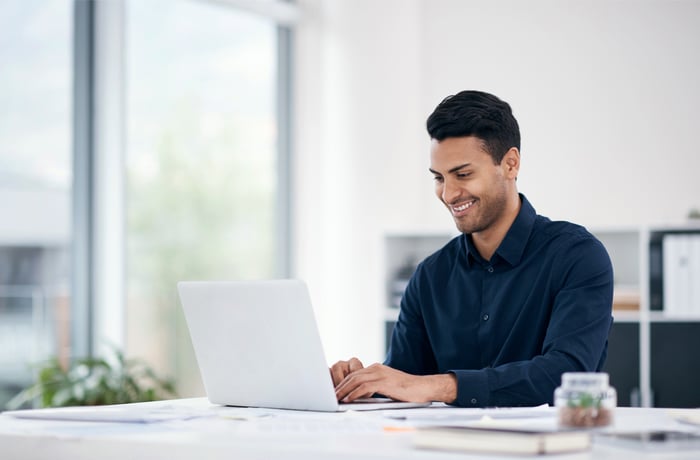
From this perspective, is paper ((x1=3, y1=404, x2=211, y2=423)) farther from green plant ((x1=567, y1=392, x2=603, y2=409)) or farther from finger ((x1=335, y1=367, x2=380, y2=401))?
green plant ((x1=567, y1=392, x2=603, y2=409))

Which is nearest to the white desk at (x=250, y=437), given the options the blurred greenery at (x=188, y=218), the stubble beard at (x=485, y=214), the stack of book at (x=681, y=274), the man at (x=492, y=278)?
the man at (x=492, y=278)

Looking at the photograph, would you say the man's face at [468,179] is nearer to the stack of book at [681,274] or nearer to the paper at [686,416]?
the paper at [686,416]

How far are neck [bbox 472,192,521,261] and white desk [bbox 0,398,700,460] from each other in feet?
1.78

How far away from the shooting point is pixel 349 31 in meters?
5.16

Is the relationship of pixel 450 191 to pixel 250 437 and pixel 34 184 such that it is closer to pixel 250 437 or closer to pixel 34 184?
pixel 250 437

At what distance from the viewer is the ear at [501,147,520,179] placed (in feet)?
7.19

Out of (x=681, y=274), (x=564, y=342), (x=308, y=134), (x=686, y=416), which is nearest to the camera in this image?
(x=686, y=416)

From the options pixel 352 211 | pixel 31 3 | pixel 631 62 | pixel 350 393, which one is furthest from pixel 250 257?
pixel 350 393

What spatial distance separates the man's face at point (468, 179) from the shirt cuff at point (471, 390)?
456 mm

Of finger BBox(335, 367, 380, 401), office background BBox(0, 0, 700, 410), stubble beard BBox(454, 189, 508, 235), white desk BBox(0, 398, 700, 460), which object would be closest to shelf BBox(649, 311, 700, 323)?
office background BBox(0, 0, 700, 410)

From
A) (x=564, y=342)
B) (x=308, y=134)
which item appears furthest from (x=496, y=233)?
(x=308, y=134)

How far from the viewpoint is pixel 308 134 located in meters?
5.32

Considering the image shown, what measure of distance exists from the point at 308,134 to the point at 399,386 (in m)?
3.62

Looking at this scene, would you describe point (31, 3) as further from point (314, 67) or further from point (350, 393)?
point (350, 393)
